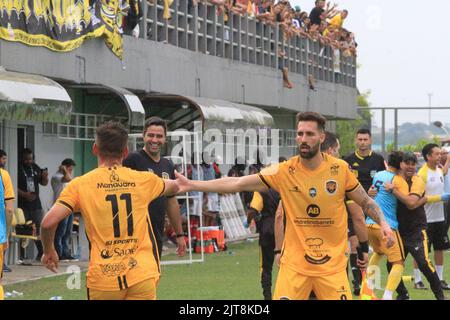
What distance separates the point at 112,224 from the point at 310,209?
1.77m

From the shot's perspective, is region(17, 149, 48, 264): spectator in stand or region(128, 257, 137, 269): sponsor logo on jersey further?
region(17, 149, 48, 264): spectator in stand

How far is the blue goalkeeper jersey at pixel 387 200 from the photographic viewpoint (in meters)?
15.6

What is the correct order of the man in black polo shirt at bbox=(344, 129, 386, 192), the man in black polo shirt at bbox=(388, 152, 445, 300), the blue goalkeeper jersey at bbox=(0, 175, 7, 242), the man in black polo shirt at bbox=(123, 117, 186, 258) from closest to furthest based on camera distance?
the man in black polo shirt at bbox=(123, 117, 186, 258) < the blue goalkeeper jersey at bbox=(0, 175, 7, 242) < the man in black polo shirt at bbox=(388, 152, 445, 300) < the man in black polo shirt at bbox=(344, 129, 386, 192)

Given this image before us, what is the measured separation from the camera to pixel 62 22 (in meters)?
22.5

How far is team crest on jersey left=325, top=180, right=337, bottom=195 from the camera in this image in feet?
33.2

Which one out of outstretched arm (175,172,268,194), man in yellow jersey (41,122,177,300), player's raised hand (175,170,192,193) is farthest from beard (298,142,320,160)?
man in yellow jersey (41,122,177,300)

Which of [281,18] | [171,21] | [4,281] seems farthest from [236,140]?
[4,281]

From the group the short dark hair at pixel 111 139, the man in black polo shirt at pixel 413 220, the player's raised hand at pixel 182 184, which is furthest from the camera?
the man in black polo shirt at pixel 413 220

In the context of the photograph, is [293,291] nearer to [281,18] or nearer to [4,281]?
[4,281]

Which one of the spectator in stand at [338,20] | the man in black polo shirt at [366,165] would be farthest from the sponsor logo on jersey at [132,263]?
the spectator in stand at [338,20]

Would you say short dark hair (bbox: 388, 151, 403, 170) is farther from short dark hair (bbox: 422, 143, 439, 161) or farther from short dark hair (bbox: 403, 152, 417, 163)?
short dark hair (bbox: 422, 143, 439, 161)

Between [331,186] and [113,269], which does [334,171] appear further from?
[113,269]

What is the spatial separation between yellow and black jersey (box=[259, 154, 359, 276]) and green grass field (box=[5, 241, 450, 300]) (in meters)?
6.04

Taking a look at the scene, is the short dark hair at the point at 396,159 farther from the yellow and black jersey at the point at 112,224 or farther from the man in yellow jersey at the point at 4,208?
the yellow and black jersey at the point at 112,224
